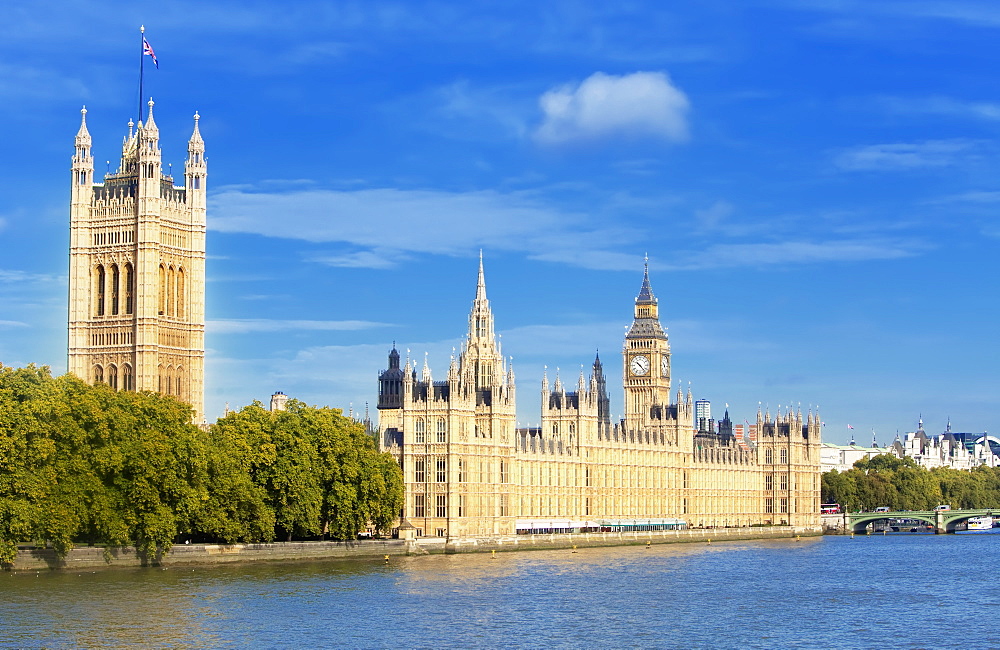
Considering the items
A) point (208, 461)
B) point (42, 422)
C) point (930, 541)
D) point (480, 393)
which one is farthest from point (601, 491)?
point (42, 422)

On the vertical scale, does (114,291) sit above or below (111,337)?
above

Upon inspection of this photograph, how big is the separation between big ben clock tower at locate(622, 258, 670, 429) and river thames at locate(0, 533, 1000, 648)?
6626cm

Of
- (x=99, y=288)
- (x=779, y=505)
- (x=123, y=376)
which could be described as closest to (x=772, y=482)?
(x=779, y=505)

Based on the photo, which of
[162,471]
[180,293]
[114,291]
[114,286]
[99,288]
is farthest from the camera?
[180,293]

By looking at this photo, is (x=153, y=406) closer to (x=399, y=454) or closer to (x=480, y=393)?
(x=399, y=454)

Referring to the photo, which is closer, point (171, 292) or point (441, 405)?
point (441, 405)

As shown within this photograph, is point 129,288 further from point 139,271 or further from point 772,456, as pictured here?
point 772,456

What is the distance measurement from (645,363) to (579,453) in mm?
34540

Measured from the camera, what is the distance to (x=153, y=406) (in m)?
89.5

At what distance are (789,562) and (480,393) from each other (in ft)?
81.8

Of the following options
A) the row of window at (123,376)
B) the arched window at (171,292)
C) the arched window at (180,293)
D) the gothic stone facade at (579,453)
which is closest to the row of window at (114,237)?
the arched window at (171,292)

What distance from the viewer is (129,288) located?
140 meters

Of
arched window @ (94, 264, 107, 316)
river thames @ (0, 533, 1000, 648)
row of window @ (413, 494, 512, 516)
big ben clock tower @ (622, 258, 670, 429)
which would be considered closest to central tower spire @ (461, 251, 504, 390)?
row of window @ (413, 494, 512, 516)

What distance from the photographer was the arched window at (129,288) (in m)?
140
